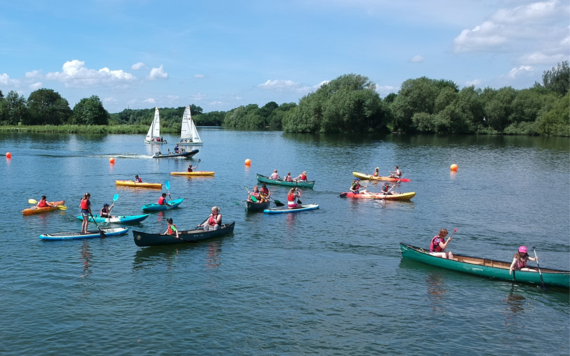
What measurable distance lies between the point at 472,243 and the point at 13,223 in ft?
95.2

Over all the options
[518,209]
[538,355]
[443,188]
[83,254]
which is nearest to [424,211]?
[518,209]

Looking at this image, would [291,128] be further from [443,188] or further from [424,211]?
[424,211]

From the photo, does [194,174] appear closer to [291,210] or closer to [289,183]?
[289,183]

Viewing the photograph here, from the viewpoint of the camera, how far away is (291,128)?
153000mm

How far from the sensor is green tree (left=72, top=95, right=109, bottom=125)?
520 feet

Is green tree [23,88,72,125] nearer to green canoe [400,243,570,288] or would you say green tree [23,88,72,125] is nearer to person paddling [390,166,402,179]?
person paddling [390,166,402,179]

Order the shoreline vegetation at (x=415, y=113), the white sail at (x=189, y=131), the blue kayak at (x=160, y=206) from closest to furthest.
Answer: the blue kayak at (x=160, y=206), the white sail at (x=189, y=131), the shoreline vegetation at (x=415, y=113)

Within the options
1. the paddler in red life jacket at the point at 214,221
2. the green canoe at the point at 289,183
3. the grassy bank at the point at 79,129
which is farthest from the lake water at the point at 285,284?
the grassy bank at the point at 79,129

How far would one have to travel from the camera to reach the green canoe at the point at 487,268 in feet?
69.7

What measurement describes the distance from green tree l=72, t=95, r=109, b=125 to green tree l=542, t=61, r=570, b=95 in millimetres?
162890

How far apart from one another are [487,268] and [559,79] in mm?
189474

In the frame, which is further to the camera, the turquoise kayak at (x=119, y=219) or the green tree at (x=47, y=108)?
the green tree at (x=47, y=108)

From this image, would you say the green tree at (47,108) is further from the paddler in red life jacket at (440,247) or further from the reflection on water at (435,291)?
the reflection on water at (435,291)

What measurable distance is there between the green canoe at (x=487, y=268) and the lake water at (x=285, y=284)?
375mm
